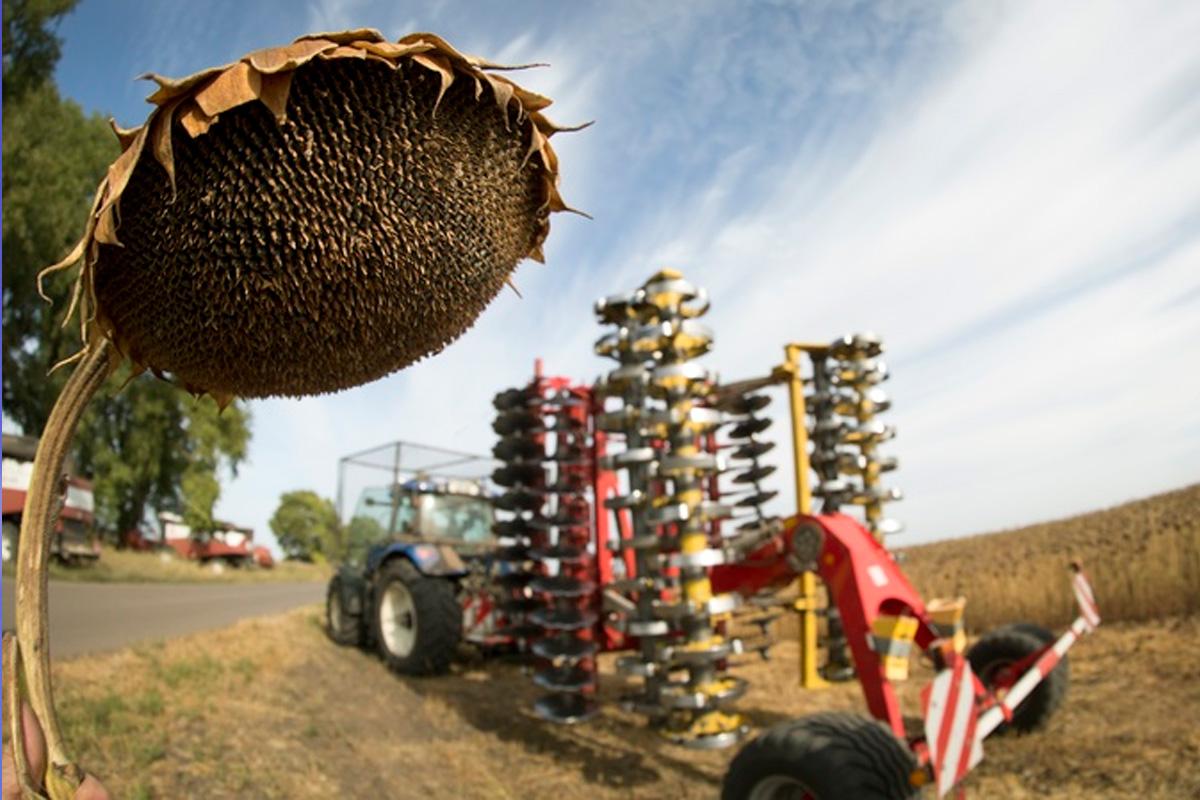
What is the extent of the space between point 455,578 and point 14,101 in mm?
16311

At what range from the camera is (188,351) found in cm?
102

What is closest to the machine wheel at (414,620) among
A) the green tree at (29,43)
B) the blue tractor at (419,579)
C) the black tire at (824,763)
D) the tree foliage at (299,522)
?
the blue tractor at (419,579)

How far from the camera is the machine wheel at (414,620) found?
24.2 feet

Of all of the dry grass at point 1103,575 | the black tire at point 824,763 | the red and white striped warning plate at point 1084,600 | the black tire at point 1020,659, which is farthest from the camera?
the dry grass at point 1103,575

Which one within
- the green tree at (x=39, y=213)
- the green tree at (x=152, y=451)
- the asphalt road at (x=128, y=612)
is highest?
the green tree at (x=39, y=213)

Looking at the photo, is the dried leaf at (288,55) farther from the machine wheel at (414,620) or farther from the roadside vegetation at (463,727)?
the machine wheel at (414,620)

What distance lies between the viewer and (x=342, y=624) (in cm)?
890

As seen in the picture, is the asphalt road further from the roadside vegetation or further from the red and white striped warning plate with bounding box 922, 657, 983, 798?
the red and white striped warning plate with bounding box 922, 657, 983, 798

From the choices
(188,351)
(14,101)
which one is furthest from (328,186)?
(14,101)

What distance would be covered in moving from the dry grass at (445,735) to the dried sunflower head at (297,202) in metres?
3.41

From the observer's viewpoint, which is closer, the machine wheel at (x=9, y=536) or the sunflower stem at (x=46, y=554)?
the sunflower stem at (x=46, y=554)

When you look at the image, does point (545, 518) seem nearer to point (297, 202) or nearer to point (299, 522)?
point (297, 202)

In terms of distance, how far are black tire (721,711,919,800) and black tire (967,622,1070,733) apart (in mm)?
2497

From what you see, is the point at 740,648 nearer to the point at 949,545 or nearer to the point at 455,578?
the point at 455,578
